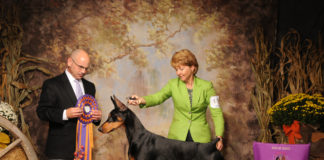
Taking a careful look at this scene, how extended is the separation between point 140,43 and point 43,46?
4.19 ft

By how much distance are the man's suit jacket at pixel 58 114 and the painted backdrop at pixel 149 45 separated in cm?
127

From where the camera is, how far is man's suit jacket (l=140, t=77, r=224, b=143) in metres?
2.58

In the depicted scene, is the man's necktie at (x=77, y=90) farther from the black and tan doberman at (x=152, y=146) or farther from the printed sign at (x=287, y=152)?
the printed sign at (x=287, y=152)

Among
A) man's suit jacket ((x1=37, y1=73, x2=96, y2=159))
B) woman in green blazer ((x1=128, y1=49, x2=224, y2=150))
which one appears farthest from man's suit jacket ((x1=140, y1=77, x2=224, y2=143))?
man's suit jacket ((x1=37, y1=73, x2=96, y2=159))

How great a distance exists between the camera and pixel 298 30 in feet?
12.8

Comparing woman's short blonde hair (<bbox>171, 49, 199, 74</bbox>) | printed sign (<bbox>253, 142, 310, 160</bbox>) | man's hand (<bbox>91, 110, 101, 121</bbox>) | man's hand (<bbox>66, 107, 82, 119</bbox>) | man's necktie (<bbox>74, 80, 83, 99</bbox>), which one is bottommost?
printed sign (<bbox>253, 142, 310, 160</bbox>)

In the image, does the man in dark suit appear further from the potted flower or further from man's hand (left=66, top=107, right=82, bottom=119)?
the potted flower

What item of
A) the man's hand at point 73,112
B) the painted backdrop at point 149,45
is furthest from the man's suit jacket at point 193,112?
the painted backdrop at point 149,45

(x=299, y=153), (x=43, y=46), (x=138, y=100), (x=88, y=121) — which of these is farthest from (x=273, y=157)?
(x=43, y=46)

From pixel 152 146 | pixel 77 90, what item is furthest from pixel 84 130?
pixel 152 146

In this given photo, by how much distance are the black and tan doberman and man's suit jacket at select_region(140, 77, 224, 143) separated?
0.85ft

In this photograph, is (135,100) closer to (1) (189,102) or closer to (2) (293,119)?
(1) (189,102)

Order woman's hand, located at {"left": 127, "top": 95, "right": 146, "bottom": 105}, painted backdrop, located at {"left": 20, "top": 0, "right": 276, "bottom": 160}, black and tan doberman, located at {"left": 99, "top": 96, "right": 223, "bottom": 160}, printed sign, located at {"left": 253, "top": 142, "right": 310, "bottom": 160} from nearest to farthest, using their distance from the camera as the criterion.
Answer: black and tan doberman, located at {"left": 99, "top": 96, "right": 223, "bottom": 160}, woman's hand, located at {"left": 127, "top": 95, "right": 146, "bottom": 105}, printed sign, located at {"left": 253, "top": 142, "right": 310, "bottom": 160}, painted backdrop, located at {"left": 20, "top": 0, "right": 276, "bottom": 160}

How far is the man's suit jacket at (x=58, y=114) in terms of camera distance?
247cm
